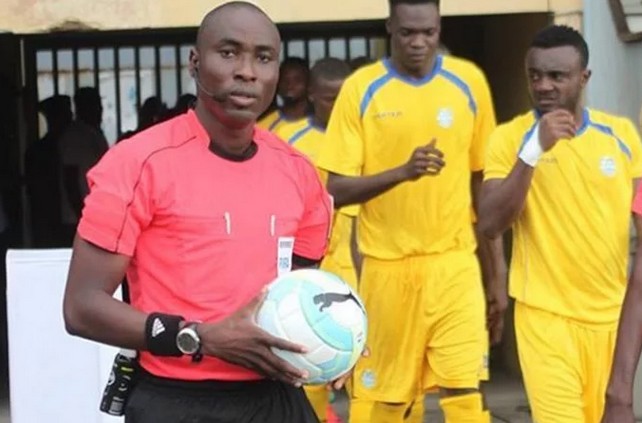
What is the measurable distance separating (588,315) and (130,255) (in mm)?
2729

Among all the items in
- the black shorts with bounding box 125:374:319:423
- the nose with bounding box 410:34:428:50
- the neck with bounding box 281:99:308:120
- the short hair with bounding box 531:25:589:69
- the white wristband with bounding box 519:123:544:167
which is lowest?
the black shorts with bounding box 125:374:319:423

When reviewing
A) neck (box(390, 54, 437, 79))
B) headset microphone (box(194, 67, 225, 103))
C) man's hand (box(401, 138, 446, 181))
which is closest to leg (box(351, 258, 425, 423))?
man's hand (box(401, 138, 446, 181))

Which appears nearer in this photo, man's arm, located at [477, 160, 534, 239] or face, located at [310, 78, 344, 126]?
man's arm, located at [477, 160, 534, 239]

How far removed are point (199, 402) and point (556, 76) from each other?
9.11 feet

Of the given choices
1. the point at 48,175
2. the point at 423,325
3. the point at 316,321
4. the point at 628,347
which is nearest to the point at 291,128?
the point at 423,325

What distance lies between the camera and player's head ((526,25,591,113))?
21.5 ft

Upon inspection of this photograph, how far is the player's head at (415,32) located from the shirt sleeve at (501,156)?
85 cm

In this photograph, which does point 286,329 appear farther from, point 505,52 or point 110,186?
point 505,52

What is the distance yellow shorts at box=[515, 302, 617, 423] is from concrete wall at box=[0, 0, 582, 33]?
3199mm

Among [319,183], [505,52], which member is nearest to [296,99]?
[505,52]

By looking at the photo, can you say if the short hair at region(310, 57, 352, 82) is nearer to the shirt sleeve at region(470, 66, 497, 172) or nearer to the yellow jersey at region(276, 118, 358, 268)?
the yellow jersey at region(276, 118, 358, 268)

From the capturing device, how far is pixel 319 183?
4.59 m

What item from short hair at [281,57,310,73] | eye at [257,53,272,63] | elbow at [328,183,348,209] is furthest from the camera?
short hair at [281,57,310,73]

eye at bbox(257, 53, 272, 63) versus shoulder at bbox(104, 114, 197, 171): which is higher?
eye at bbox(257, 53, 272, 63)
